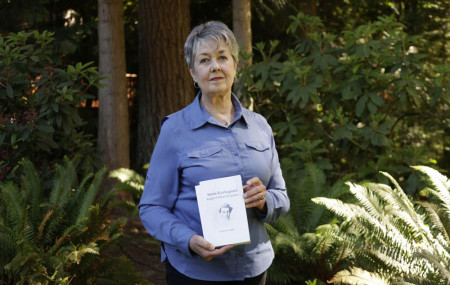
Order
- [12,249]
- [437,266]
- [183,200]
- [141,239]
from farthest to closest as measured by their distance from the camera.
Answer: [141,239], [12,249], [437,266], [183,200]

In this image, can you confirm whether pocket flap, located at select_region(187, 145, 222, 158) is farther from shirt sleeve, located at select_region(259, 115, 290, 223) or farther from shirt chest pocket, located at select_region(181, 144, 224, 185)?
shirt sleeve, located at select_region(259, 115, 290, 223)

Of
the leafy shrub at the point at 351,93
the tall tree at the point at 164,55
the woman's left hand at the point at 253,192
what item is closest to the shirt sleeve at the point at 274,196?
the woman's left hand at the point at 253,192

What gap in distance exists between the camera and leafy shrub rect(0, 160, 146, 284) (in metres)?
4.15

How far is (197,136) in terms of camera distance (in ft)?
8.09

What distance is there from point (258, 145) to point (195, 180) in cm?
35

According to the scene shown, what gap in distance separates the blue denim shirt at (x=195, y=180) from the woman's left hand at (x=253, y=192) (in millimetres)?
117

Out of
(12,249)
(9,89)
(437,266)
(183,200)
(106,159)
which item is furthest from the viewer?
(106,159)

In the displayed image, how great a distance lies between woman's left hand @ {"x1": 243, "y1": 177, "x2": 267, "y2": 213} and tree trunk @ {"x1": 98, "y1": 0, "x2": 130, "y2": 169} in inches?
190

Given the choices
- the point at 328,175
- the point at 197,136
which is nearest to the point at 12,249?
the point at 197,136

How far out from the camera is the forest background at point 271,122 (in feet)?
14.6

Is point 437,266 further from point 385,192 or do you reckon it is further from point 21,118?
point 21,118

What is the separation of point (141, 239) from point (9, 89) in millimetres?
2227

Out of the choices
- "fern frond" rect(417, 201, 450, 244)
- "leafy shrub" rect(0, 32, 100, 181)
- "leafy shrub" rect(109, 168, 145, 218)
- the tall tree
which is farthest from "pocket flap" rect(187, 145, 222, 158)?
the tall tree

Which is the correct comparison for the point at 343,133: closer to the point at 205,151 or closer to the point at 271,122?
the point at 271,122
